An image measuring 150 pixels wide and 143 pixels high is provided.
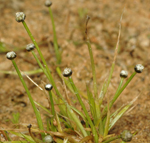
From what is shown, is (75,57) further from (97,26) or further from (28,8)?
(28,8)

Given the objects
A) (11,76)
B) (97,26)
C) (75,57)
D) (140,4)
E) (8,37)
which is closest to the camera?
(11,76)

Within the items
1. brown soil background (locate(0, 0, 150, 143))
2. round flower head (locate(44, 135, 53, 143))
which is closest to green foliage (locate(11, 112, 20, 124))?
brown soil background (locate(0, 0, 150, 143))

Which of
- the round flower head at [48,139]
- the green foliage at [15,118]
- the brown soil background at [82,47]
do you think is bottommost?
the round flower head at [48,139]

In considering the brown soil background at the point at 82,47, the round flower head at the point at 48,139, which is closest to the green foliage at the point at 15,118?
the brown soil background at the point at 82,47

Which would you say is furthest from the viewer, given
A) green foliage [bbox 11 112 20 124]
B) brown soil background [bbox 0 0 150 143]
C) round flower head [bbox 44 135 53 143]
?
brown soil background [bbox 0 0 150 143]

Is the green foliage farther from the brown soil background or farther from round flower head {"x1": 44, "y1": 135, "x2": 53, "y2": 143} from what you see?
round flower head {"x1": 44, "y1": 135, "x2": 53, "y2": 143}

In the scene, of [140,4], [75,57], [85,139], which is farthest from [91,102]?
[140,4]

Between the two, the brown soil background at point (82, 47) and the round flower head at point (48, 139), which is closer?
the round flower head at point (48, 139)

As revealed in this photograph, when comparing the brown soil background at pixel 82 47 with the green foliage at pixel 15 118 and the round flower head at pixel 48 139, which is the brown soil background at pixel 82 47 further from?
the round flower head at pixel 48 139
